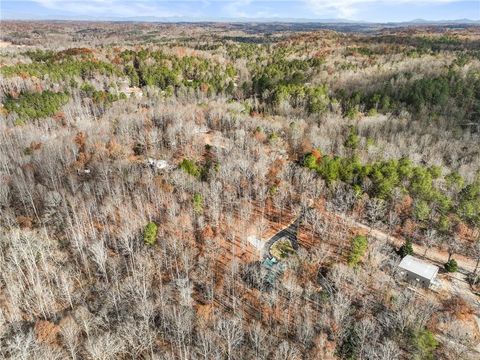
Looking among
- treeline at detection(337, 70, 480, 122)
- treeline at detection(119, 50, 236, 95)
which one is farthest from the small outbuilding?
treeline at detection(119, 50, 236, 95)

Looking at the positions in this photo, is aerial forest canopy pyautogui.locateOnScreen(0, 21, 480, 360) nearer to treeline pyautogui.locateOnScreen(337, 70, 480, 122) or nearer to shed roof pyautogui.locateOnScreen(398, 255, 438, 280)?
treeline pyautogui.locateOnScreen(337, 70, 480, 122)

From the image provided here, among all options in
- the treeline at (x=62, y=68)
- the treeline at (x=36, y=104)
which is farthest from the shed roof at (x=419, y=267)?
the treeline at (x=62, y=68)

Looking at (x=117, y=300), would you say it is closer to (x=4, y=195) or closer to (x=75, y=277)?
(x=75, y=277)

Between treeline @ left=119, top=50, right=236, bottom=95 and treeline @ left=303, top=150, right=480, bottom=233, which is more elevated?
treeline @ left=119, top=50, right=236, bottom=95

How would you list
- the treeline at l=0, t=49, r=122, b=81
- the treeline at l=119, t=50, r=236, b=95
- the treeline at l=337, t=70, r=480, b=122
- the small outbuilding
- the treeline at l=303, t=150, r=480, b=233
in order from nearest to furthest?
the small outbuilding < the treeline at l=303, t=150, r=480, b=233 < the treeline at l=337, t=70, r=480, b=122 < the treeline at l=0, t=49, r=122, b=81 < the treeline at l=119, t=50, r=236, b=95

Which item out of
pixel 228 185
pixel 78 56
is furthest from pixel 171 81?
pixel 228 185

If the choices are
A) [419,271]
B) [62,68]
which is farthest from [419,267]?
[62,68]

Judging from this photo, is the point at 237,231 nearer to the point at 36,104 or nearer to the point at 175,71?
the point at 36,104

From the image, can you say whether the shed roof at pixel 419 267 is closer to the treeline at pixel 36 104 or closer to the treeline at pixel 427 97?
the treeline at pixel 427 97
